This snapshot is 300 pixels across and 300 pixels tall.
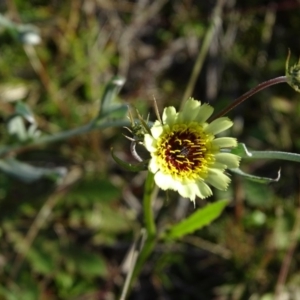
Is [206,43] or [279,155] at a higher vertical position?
[206,43]

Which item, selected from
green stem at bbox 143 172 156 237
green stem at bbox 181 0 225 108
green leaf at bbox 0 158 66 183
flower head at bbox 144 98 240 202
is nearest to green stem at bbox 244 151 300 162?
flower head at bbox 144 98 240 202

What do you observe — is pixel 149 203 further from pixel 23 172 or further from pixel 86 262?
pixel 86 262

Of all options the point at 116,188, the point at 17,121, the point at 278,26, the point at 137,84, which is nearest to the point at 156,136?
the point at 17,121

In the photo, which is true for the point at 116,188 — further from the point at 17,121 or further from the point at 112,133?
the point at 17,121

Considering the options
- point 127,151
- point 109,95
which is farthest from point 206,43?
point 109,95

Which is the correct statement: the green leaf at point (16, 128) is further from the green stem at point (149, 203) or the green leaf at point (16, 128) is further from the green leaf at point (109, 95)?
the green stem at point (149, 203)

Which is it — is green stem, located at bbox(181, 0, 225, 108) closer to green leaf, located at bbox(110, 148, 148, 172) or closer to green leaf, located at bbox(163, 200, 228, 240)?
green leaf, located at bbox(163, 200, 228, 240)
